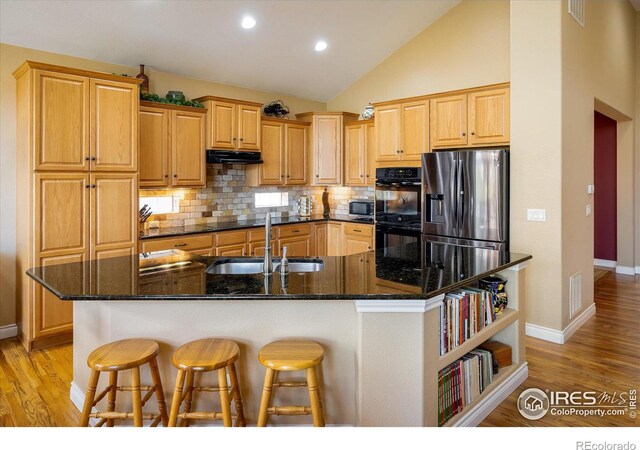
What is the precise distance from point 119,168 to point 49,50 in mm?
1285

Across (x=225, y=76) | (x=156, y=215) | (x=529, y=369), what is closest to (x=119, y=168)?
(x=156, y=215)

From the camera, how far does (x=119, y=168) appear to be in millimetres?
4129

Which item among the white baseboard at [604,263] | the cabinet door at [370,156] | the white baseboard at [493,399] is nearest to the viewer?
the white baseboard at [493,399]

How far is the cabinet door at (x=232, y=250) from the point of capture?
198 inches

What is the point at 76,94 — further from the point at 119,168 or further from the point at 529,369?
the point at 529,369

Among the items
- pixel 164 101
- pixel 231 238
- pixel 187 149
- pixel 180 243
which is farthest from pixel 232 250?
pixel 164 101

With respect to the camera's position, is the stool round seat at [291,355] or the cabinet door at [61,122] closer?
the stool round seat at [291,355]

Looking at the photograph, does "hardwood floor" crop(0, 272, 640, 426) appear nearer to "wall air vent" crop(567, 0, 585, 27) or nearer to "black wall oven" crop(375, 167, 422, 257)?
"black wall oven" crop(375, 167, 422, 257)

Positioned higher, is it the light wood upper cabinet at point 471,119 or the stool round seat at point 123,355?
the light wood upper cabinet at point 471,119

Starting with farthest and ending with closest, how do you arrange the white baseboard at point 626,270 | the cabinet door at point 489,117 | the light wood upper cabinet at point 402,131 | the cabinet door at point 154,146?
the white baseboard at point 626,270 < the light wood upper cabinet at point 402,131 < the cabinet door at point 154,146 < the cabinet door at point 489,117

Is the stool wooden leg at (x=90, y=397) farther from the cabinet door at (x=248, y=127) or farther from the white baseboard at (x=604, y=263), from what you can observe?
the white baseboard at (x=604, y=263)

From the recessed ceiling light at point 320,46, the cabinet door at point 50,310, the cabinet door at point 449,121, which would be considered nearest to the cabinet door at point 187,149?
the cabinet door at point 50,310

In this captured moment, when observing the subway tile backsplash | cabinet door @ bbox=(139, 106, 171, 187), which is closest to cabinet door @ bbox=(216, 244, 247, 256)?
the subway tile backsplash

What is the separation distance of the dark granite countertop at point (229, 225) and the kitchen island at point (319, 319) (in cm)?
197
